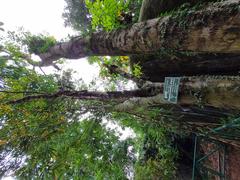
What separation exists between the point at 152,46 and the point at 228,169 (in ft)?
10.8

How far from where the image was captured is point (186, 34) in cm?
199

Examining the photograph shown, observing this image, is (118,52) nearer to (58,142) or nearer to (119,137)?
(58,142)

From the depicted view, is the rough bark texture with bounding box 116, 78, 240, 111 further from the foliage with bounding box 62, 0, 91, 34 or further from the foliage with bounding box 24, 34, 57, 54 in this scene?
the foliage with bounding box 62, 0, 91, 34

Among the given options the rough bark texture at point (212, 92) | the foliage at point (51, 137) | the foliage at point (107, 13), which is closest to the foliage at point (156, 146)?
the foliage at point (51, 137)

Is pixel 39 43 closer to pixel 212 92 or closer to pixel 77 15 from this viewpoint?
pixel 77 15

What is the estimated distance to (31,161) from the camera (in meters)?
4.16

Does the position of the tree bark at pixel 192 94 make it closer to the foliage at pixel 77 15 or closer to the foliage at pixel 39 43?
the foliage at pixel 39 43

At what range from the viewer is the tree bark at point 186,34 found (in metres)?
1.66

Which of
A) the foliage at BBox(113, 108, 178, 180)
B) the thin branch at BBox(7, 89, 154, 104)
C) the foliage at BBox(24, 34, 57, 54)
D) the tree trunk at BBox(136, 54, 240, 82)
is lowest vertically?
the foliage at BBox(113, 108, 178, 180)

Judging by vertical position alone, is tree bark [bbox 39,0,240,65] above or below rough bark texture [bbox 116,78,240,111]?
above

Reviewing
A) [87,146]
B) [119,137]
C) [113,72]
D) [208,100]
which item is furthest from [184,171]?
[208,100]

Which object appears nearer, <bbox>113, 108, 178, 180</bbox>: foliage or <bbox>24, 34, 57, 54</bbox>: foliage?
<bbox>113, 108, 178, 180</bbox>: foliage

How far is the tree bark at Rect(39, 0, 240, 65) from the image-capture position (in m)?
1.66

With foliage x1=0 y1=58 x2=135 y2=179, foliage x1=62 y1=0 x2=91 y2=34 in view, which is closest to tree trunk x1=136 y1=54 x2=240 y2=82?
foliage x1=0 y1=58 x2=135 y2=179
